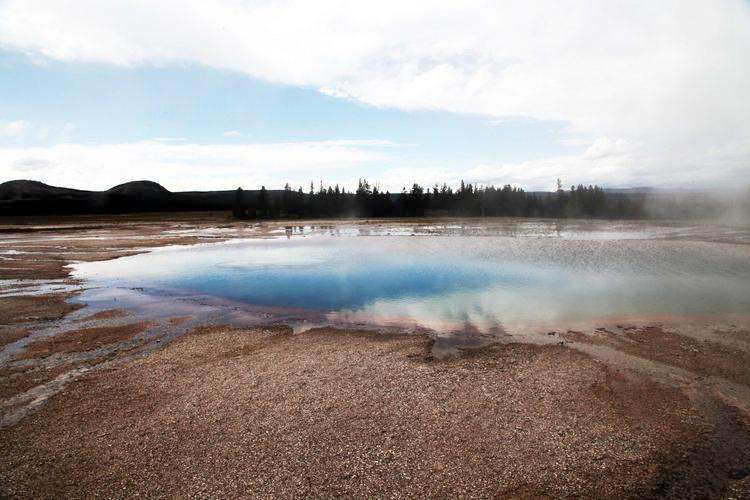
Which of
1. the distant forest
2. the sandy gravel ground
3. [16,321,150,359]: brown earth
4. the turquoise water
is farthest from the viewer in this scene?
the distant forest

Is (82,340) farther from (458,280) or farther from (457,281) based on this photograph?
(458,280)

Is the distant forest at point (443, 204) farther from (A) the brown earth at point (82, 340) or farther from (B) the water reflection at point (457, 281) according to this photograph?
(A) the brown earth at point (82, 340)

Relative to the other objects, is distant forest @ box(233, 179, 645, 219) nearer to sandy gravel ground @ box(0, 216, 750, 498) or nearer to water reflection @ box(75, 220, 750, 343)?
water reflection @ box(75, 220, 750, 343)

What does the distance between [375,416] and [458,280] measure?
61.1ft

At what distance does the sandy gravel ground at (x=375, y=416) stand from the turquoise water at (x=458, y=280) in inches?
156

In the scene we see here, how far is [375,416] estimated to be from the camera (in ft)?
33.1

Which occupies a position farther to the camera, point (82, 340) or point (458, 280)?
point (458, 280)

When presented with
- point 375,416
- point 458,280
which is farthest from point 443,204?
point 375,416

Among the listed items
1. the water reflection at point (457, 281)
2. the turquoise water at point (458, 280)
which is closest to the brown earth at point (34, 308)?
the turquoise water at point (458, 280)

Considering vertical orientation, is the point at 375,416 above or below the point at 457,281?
below

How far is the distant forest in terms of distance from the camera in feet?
464

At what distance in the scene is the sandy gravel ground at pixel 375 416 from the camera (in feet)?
25.9

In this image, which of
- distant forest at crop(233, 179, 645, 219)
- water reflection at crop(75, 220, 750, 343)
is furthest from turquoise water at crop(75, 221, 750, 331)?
distant forest at crop(233, 179, 645, 219)

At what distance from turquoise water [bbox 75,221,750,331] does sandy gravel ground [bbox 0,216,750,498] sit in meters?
3.98
